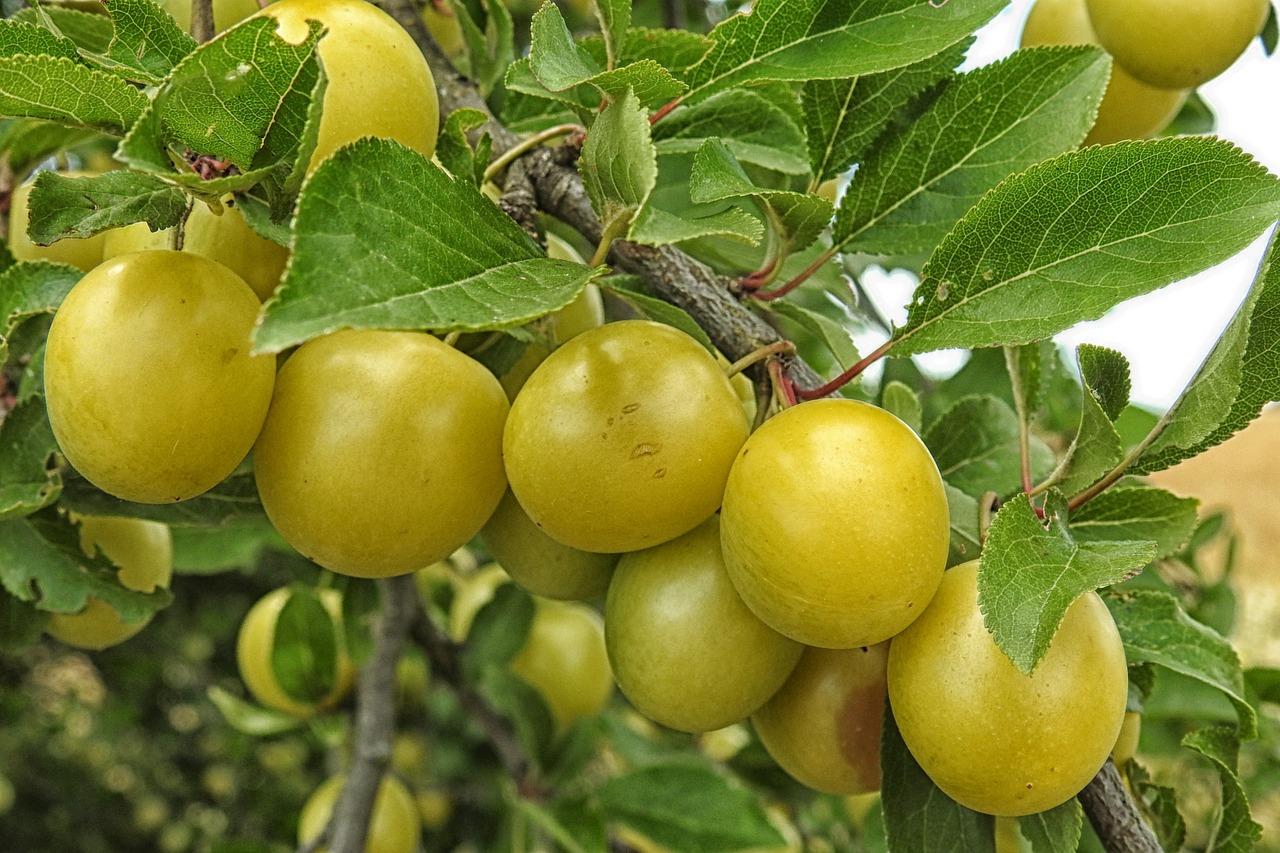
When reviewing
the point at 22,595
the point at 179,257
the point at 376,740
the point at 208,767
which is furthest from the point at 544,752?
the point at 208,767

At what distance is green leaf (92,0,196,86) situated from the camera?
0.55 metres

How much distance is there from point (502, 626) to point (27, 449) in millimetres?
694


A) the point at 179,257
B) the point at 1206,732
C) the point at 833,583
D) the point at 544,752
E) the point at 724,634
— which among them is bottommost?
the point at 544,752

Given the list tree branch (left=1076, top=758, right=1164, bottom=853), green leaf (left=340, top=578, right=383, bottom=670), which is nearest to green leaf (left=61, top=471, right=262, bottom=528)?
green leaf (left=340, top=578, right=383, bottom=670)

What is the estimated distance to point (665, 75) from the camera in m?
0.53

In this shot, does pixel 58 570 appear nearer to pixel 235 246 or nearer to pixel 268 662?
pixel 235 246

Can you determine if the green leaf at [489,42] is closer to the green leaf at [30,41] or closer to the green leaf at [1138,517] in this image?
the green leaf at [30,41]

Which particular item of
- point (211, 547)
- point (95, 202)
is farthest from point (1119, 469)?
point (211, 547)

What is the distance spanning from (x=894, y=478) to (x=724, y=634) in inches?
6.4

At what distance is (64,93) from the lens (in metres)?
0.51

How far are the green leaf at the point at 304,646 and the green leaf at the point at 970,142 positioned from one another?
0.85 meters

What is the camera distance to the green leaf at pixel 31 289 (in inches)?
26.0

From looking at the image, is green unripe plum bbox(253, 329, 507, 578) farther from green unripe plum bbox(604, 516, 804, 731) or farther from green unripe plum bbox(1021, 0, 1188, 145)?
green unripe plum bbox(1021, 0, 1188, 145)

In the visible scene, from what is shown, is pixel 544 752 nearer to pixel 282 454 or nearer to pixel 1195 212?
pixel 282 454
